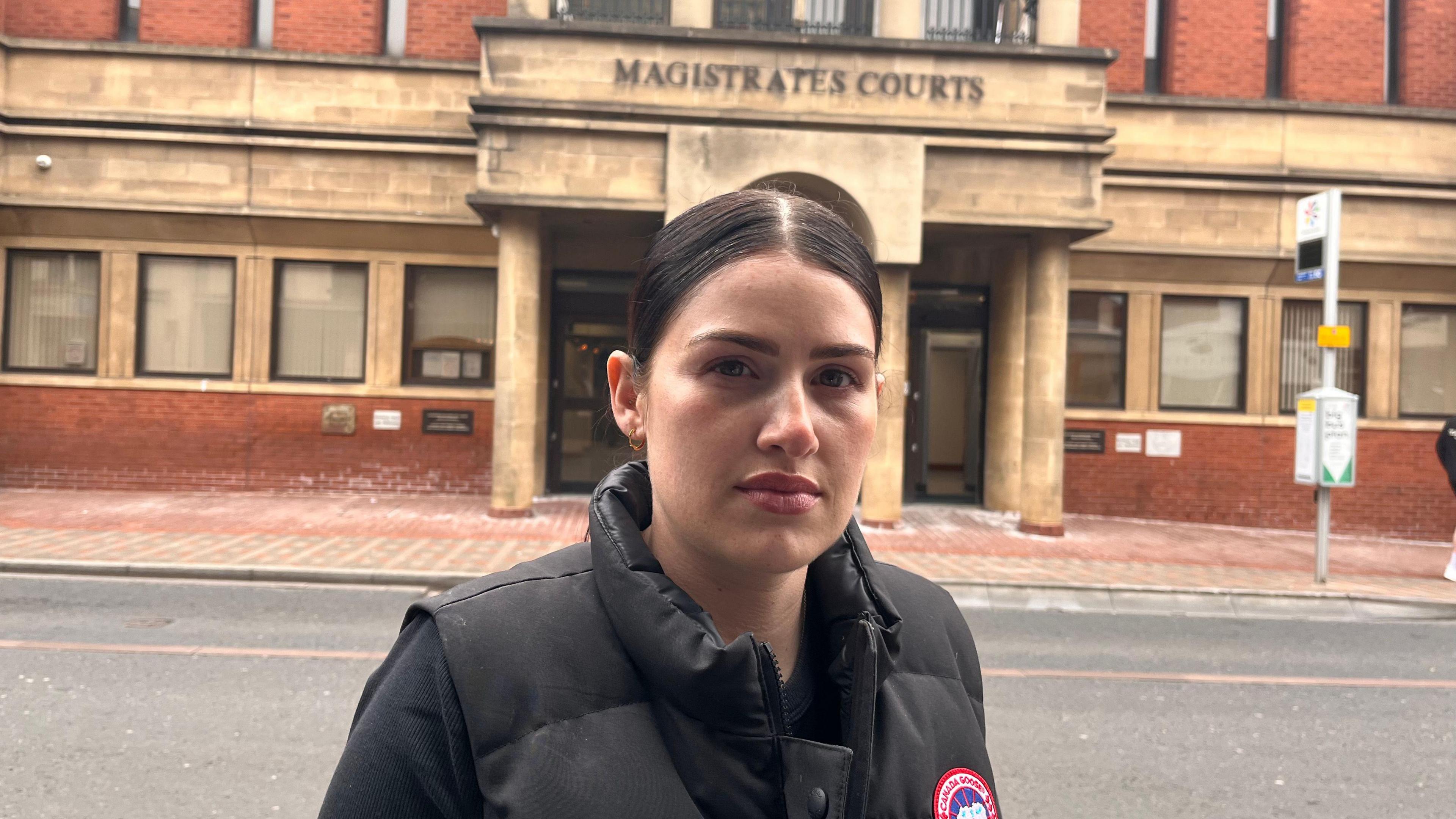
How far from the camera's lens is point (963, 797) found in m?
1.49

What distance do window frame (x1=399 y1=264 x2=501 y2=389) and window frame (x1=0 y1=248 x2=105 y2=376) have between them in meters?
4.19

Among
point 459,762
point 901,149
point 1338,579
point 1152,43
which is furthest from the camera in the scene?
point 1152,43

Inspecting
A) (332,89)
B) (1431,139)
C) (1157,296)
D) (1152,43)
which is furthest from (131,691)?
(1431,139)

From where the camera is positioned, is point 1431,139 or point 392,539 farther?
point 1431,139

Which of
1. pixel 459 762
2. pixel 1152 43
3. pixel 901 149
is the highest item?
pixel 1152 43

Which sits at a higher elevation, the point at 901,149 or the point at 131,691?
the point at 901,149

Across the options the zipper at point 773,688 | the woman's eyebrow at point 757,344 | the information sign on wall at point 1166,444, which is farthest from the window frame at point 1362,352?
the zipper at point 773,688

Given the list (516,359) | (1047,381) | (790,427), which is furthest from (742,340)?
(1047,381)

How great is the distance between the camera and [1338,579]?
10.6 meters

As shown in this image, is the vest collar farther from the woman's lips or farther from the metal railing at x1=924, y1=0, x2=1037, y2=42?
the metal railing at x1=924, y1=0, x2=1037, y2=42

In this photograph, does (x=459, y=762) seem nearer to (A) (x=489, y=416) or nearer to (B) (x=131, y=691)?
(B) (x=131, y=691)

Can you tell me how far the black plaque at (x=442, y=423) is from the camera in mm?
14531

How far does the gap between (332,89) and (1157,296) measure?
12166mm

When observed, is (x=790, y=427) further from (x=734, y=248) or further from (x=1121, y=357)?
(x=1121, y=357)
